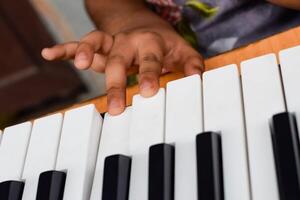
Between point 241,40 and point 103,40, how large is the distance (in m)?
0.26

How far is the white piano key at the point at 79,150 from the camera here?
0.50 meters

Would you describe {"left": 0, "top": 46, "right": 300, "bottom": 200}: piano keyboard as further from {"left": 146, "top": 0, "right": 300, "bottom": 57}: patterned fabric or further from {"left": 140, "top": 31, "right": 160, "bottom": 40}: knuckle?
{"left": 146, "top": 0, "right": 300, "bottom": 57}: patterned fabric

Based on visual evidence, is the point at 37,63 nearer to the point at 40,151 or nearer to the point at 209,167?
the point at 40,151

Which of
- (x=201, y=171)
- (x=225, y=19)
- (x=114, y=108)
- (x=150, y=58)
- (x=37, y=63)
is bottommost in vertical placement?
(x=201, y=171)

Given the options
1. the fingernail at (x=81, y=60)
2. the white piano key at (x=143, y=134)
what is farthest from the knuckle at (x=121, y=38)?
the white piano key at (x=143, y=134)

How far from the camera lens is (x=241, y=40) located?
84 cm

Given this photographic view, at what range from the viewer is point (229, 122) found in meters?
0.46

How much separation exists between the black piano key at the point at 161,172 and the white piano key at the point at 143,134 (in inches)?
0.9

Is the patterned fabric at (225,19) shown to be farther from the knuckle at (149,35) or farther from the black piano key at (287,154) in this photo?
the black piano key at (287,154)

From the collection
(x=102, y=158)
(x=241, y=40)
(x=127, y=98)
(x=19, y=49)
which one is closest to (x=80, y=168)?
(x=102, y=158)

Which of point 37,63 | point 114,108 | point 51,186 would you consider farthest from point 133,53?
point 37,63

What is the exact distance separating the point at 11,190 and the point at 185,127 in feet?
0.67

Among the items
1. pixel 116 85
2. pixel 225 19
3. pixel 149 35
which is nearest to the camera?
pixel 116 85

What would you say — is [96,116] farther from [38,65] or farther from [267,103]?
[38,65]
